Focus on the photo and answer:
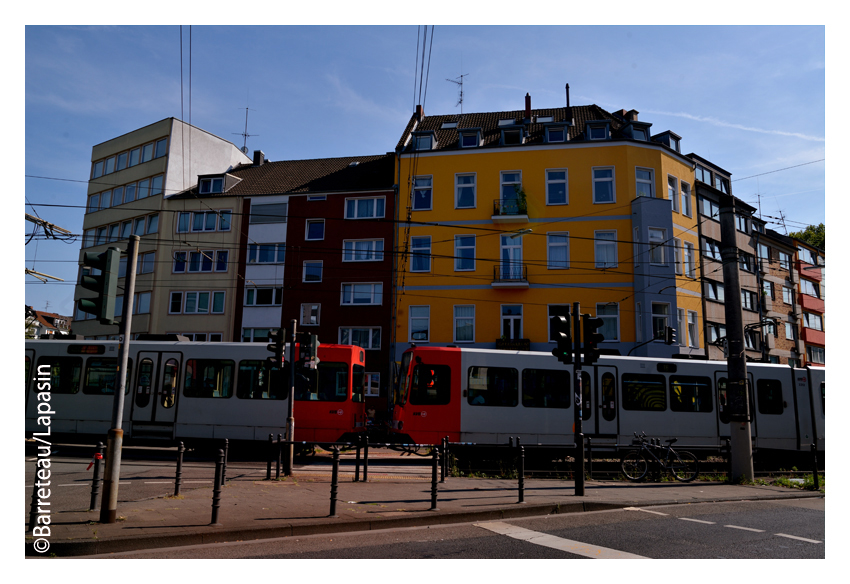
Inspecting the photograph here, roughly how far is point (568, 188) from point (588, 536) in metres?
25.7

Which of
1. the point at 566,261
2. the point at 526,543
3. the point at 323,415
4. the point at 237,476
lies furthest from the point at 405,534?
the point at 566,261

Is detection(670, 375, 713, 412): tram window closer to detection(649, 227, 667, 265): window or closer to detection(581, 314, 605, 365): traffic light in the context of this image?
detection(581, 314, 605, 365): traffic light

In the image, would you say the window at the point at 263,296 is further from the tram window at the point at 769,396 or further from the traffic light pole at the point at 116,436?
the traffic light pole at the point at 116,436

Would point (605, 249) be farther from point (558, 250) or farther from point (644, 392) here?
point (644, 392)

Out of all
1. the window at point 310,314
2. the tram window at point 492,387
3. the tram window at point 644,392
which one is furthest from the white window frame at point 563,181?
the tram window at point 492,387

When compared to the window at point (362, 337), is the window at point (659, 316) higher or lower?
higher

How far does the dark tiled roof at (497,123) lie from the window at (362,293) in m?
8.12

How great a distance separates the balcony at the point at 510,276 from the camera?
31078mm

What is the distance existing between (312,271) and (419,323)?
7.30 meters

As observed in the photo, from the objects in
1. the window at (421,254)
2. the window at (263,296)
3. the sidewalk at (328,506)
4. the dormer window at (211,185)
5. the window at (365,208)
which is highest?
the dormer window at (211,185)

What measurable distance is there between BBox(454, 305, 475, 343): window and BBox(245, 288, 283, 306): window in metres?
10.4

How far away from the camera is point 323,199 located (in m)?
36.4

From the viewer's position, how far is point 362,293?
3441 centimetres

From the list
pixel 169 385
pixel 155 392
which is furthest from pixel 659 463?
pixel 155 392
